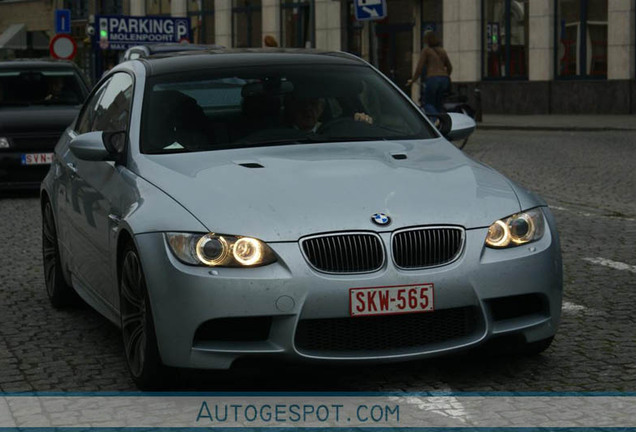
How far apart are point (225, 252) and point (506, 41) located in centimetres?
3317

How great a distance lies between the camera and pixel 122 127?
7.29 m

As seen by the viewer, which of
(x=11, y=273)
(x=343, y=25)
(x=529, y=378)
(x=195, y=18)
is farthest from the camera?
(x=195, y=18)

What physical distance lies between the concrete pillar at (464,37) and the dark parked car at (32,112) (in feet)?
72.9

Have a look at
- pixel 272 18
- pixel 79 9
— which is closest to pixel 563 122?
pixel 272 18

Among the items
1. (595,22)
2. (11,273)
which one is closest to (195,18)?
(595,22)

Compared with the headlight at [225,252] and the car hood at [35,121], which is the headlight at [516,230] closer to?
the headlight at [225,252]

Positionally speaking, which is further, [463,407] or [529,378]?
[529,378]

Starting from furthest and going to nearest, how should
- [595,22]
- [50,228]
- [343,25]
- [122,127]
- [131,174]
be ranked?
[343,25]
[595,22]
[50,228]
[122,127]
[131,174]

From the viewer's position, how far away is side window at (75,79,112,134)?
27.1 feet

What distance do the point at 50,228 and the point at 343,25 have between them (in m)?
36.0

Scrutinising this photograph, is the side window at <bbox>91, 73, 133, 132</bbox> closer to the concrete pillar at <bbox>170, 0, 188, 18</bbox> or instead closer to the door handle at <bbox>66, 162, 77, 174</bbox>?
the door handle at <bbox>66, 162, 77, 174</bbox>

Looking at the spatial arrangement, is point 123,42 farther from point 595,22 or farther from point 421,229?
point 421,229

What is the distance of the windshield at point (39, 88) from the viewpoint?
56.2ft

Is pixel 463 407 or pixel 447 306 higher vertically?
pixel 447 306
